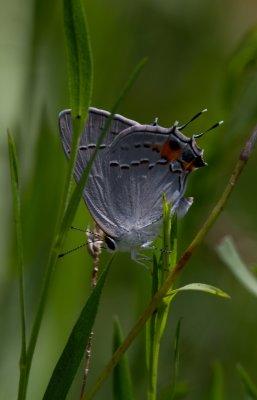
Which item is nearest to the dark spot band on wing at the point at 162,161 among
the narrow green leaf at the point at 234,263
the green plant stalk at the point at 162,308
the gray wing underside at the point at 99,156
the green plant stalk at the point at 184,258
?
the gray wing underside at the point at 99,156

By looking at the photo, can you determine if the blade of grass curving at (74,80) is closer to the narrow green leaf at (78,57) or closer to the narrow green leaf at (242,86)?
the narrow green leaf at (78,57)

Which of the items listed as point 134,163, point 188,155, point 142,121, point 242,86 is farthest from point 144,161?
point 142,121

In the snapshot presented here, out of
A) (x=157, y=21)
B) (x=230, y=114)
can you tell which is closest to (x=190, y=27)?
(x=157, y=21)

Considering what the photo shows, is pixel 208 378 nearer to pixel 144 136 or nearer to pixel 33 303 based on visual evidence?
pixel 33 303

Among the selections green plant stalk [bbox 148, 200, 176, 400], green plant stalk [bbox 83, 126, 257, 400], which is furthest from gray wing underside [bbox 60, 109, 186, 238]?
green plant stalk [bbox 83, 126, 257, 400]

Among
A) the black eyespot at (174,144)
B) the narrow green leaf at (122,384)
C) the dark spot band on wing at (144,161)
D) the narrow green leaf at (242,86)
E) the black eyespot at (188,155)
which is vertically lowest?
the narrow green leaf at (122,384)

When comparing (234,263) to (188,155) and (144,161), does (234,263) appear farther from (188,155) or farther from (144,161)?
(144,161)
